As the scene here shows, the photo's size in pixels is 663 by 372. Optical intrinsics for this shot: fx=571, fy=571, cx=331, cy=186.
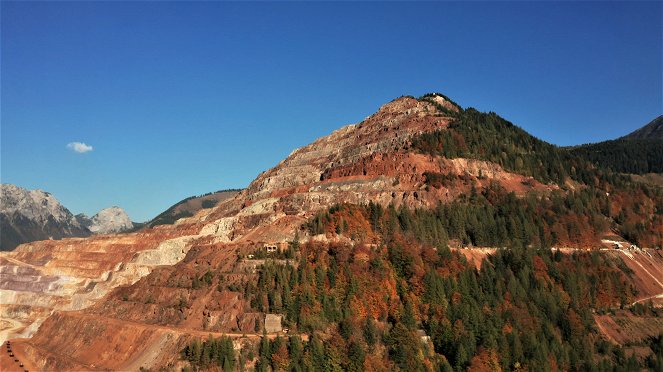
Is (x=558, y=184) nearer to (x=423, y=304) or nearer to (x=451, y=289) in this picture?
(x=451, y=289)

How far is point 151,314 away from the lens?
298 ft

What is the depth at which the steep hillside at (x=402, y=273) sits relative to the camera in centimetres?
7888

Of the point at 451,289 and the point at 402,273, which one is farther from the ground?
the point at 402,273

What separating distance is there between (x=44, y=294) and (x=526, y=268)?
121m

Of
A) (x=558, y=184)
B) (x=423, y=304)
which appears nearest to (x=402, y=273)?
(x=423, y=304)

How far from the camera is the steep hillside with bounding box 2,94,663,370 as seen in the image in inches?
3105

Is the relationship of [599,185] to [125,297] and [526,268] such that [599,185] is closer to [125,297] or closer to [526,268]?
[526,268]

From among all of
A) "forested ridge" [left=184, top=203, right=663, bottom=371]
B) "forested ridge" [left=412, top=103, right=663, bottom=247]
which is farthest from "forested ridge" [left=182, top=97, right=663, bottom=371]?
"forested ridge" [left=412, top=103, right=663, bottom=247]

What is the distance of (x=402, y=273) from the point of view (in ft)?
307

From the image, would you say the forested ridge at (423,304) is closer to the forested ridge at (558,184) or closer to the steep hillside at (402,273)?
the steep hillside at (402,273)

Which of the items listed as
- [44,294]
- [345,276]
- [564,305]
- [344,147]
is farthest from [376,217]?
[44,294]

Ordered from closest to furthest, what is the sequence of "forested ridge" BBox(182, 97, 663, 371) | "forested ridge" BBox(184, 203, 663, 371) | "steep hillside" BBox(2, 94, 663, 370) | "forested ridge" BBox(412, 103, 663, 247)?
"forested ridge" BBox(184, 203, 663, 371) → "forested ridge" BBox(182, 97, 663, 371) → "steep hillside" BBox(2, 94, 663, 370) → "forested ridge" BBox(412, 103, 663, 247)

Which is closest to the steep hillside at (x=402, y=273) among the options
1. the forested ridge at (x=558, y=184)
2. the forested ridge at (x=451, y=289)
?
A: the forested ridge at (x=451, y=289)

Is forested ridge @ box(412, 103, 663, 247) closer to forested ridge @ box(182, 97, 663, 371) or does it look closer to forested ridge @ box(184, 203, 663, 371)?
forested ridge @ box(182, 97, 663, 371)
